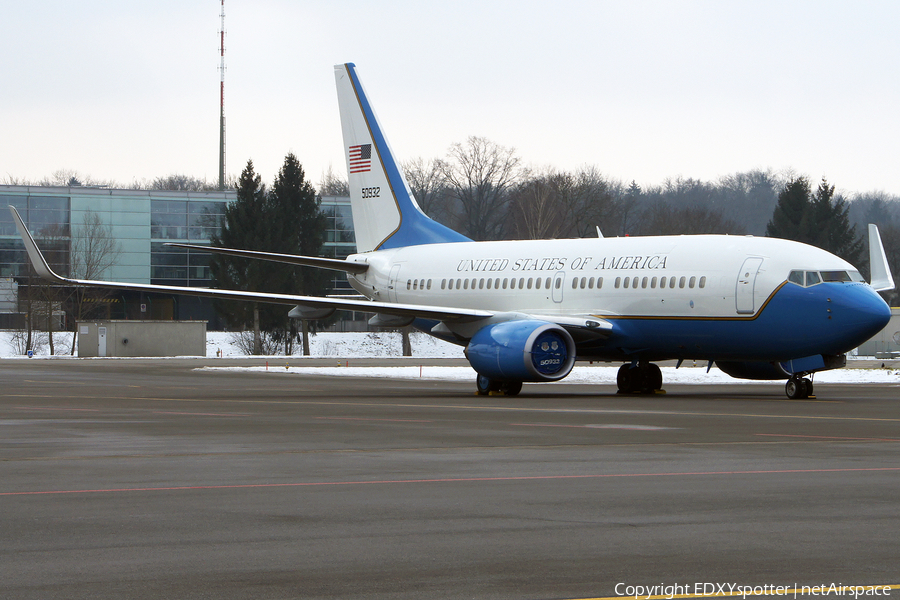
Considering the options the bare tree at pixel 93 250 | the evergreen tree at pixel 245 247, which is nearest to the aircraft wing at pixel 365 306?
the evergreen tree at pixel 245 247

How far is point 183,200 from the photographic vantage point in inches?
3669

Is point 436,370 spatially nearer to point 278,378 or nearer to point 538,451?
point 278,378

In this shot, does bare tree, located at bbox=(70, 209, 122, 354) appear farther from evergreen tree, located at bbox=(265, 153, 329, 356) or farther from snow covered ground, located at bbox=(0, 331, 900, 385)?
evergreen tree, located at bbox=(265, 153, 329, 356)

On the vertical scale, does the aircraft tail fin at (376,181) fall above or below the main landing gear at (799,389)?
above

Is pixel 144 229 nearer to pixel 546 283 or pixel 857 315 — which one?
pixel 546 283

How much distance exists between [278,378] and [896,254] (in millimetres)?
87869

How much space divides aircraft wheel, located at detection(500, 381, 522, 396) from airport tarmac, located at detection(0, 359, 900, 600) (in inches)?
278

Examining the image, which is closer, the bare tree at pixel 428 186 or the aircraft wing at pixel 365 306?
the aircraft wing at pixel 365 306

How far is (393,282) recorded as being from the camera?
33.8m

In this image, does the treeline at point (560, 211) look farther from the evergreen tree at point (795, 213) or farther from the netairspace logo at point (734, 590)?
the netairspace logo at point (734, 590)

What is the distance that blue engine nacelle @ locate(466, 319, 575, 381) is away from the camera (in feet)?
82.8

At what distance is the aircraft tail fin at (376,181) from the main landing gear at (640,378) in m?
8.17

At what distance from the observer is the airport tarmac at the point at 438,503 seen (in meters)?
6.54

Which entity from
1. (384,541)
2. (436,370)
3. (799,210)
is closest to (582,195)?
(799,210)
